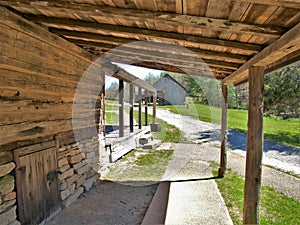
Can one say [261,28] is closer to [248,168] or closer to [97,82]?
[248,168]

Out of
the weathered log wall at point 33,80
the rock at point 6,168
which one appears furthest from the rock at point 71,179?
the rock at point 6,168

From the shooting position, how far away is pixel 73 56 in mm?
3984

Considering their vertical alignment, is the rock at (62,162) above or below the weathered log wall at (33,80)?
below

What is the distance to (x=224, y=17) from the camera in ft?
6.15

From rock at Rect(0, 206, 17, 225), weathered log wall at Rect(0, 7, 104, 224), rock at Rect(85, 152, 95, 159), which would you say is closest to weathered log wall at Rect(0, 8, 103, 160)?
weathered log wall at Rect(0, 7, 104, 224)

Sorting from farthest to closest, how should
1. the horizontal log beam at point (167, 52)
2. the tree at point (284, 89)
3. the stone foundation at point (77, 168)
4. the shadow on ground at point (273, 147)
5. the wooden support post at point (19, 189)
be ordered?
the tree at point (284, 89) → the shadow on ground at point (273, 147) → the stone foundation at point (77, 168) → the horizontal log beam at point (167, 52) → the wooden support post at point (19, 189)

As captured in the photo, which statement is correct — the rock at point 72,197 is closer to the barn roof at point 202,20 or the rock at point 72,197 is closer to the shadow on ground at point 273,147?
the barn roof at point 202,20

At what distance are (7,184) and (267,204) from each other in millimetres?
4267

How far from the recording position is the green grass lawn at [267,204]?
11.4ft

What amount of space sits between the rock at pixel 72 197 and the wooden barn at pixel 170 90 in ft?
76.8

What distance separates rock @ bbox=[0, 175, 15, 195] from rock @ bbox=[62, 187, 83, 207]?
4.28 ft

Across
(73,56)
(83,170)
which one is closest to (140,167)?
(83,170)

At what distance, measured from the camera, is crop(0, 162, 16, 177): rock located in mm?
2521

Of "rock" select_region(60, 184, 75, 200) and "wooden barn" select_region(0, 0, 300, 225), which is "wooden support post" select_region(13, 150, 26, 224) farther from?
"rock" select_region(60, 184, 75, 200)
